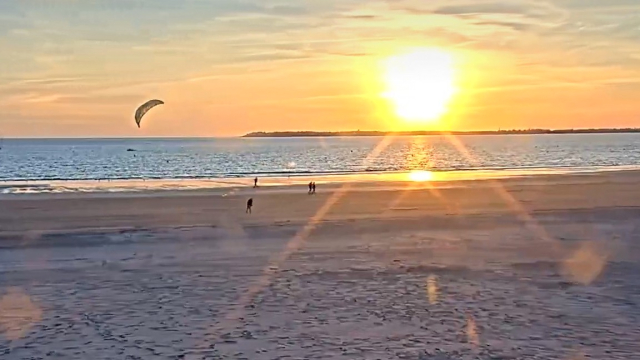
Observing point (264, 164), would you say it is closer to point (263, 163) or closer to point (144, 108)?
point (263, 163)

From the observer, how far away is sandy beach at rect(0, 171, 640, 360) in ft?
26.5

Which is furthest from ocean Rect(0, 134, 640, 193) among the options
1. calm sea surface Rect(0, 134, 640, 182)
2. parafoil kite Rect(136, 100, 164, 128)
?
parafoil kite Rect(136, 100, 164, 128)

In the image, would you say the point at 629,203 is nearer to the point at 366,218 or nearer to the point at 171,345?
the point at 366,218

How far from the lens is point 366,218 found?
67.7ft

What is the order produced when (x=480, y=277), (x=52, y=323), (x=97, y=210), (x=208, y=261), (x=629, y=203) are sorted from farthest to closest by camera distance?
(x=629, y=203), (x=97, y=210), (x=208, y=261), (x=480, y=277), (x=52, y=323)

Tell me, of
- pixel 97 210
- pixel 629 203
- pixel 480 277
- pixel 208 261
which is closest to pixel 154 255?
pixel 208 261

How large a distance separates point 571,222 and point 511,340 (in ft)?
40.7

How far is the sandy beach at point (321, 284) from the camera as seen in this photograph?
26.5 feet

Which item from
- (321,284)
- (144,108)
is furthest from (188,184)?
(321,284)

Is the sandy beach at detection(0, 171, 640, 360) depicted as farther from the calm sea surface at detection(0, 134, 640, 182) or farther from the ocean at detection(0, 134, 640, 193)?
the calm sea surface at detection(0, 134, 640, 182)

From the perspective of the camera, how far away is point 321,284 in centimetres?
1125

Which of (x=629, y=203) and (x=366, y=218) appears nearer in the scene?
(x=366, y=218)

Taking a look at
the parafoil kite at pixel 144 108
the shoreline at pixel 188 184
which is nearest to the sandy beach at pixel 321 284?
the parafoil kite at pixel 144 108

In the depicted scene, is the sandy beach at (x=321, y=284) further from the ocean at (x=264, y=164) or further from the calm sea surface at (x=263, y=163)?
the calm sea surface at (x=263, y=163)
